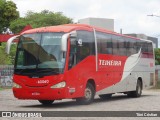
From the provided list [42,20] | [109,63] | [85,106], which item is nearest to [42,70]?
[85,106]

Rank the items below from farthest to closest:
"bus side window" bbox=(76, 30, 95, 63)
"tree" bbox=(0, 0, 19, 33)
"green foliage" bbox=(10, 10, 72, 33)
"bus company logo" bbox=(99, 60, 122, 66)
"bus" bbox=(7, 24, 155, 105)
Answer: "green foliage" bbox=(10, 10, 72, 33)
"tree" bbox=(0, 0, 19, 33)
"bus company logo" bbox=(99, 60, 122, 66)
"bus side window" bbox=(76, 30, 95, 63)
"bus" bbox=(7, 24, 155, 105)

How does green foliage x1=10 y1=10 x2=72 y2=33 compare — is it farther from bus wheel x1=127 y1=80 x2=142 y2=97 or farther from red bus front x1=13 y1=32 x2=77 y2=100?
red bus front x1=13 y1=32 x2=77 y2=100

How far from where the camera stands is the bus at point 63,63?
18.1 metres

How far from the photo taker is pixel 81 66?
1933 cm

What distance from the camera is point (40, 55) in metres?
18.2

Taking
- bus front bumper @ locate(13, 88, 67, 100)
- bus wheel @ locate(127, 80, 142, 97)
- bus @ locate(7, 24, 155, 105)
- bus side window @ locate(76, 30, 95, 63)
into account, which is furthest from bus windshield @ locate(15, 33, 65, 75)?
bus wheel @ locate(127, 80, 142, 97)

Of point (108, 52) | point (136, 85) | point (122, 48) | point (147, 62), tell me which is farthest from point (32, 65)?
point (147, 62)

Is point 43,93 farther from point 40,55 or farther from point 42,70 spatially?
point 40,55

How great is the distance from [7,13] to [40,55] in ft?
190

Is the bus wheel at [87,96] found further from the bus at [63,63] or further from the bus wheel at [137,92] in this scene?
the bus wheel at [137,92]

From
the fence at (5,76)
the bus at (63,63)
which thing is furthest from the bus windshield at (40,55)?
the fence at (5,76)

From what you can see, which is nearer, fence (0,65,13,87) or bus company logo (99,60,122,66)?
bus company logo (99,60,122,66)

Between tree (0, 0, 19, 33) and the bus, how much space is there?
53.4 meters

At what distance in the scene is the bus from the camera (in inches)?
712
